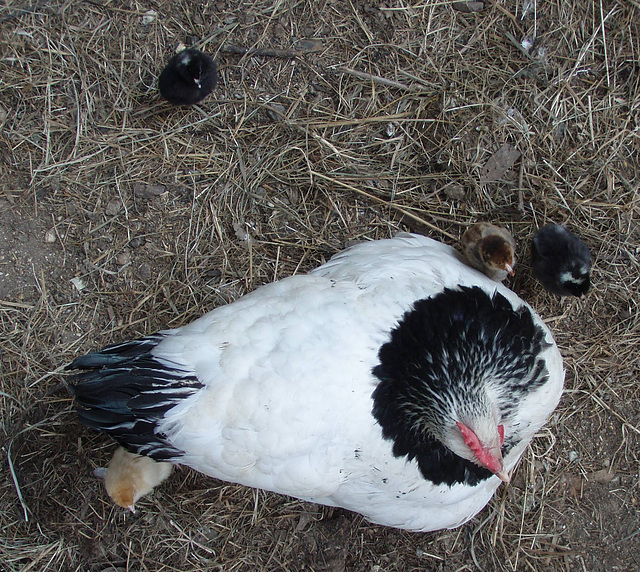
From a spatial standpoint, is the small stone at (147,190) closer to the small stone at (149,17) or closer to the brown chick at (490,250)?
the small stone at (149,17)

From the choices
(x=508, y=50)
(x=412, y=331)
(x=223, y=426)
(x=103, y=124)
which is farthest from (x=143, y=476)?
(x=508, y=50)

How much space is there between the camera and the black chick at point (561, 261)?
2.70 m

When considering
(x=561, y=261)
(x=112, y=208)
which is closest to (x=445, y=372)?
(x=561, y=261)

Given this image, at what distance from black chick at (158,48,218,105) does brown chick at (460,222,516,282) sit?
182 cm

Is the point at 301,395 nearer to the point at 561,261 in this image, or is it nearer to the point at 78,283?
the point at 561,261

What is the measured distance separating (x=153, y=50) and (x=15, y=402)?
2.36 metres

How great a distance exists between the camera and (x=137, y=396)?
6.14 feet

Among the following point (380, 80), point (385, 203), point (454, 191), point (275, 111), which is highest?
point (380, 80)

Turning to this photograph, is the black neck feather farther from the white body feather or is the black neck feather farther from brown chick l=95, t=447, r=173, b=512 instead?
brown chick l=95, t=447, r=173, b=512

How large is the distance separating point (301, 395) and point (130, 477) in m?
1.24

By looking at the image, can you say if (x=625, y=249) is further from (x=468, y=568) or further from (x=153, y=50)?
(x=153, y=50)

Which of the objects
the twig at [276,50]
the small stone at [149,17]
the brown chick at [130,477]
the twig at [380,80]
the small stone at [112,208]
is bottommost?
the brown chick at [130,477]

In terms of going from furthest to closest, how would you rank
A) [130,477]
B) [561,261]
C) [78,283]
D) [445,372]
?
[78,283]
[561,261]
[130,477]
[445,372]

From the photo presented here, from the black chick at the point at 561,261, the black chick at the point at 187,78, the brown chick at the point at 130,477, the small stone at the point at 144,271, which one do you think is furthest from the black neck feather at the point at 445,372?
the black chick at the point at 187,78
